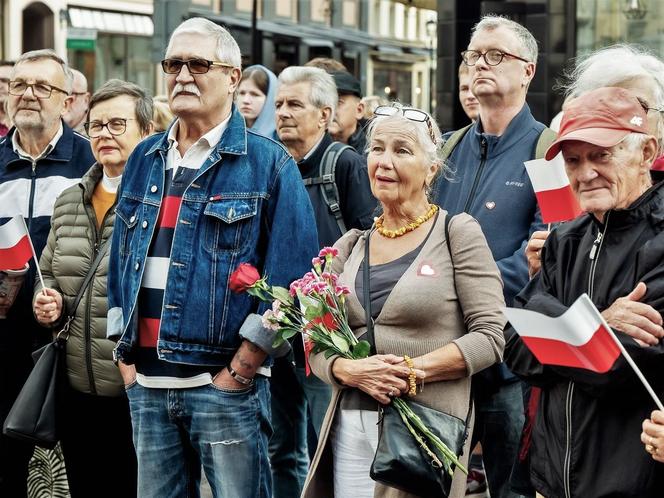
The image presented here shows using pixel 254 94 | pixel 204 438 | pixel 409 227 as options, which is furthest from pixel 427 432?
pixel 254 94

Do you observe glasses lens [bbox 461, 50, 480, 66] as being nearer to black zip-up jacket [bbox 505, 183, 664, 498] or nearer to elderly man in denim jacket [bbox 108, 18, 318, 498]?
elderly man in denim jacket [bbox 108, 18, 318, 498]

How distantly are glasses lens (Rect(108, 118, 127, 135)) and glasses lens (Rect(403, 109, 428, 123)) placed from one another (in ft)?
6.72

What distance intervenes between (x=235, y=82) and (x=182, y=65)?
0.89ft

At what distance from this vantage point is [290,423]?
6.73 m

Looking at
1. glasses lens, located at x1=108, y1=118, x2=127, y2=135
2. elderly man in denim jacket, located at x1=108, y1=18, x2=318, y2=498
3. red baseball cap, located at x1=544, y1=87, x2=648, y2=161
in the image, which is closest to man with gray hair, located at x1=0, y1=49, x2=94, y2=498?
glasses lens, located at x1=108, y1=118, x2=127, y2=135

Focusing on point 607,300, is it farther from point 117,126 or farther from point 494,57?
point 117,126

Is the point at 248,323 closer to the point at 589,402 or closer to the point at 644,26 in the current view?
the point at 589,402

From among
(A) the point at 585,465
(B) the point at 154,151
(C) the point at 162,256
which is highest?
(B) the point at 154,151

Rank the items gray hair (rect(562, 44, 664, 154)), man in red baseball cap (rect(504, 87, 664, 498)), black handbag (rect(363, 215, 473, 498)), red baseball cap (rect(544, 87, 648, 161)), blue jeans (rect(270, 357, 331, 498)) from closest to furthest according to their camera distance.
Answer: man in red baseball cap (rect(504, 87, 664, 498)) → red baseball cap (rect(544, 87, 648, 161)) → gray hair (rect(562, 44, 664, 154)) → black handbag (rect(363, 215, 473, 498)) → blue jeans (rect(270, 357, 331, 498))

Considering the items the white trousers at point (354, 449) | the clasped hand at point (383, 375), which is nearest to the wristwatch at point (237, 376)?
the white trousers at point (354, 449)

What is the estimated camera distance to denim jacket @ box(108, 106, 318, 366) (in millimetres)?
4930

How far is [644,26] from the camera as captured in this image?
1397 centimetres

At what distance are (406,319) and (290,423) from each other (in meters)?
2.36

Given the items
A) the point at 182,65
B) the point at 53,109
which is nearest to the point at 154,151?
the point at 182,65
